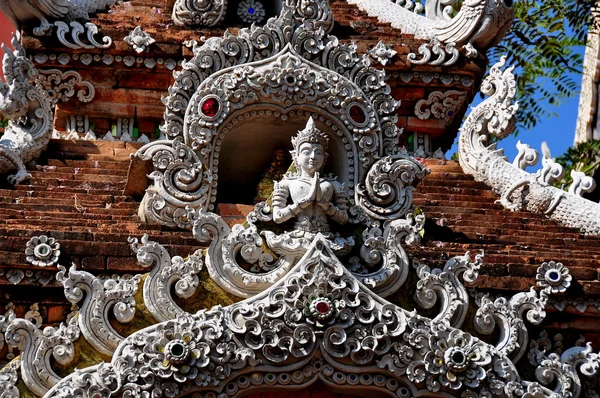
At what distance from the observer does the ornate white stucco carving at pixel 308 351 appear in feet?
44.2

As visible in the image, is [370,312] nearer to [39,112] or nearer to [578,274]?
[578,274]

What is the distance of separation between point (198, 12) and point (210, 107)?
3.95m

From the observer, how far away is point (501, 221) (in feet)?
56.2

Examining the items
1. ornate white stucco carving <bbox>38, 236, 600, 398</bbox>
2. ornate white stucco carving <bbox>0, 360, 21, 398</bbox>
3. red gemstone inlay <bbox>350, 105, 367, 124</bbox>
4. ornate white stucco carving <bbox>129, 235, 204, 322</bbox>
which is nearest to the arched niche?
red gemstone inlay <bbox>350, 105, 367, 124</bbox>

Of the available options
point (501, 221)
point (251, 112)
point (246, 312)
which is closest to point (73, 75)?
point (251, 112)

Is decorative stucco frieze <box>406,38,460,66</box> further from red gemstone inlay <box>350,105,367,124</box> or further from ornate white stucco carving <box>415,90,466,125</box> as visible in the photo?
red gemstone inlay <box>350,105,367,124</box>

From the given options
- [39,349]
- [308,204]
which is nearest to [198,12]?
[308,204]

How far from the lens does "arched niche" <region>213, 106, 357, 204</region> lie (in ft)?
51.1

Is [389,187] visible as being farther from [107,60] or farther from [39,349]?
[107,60]

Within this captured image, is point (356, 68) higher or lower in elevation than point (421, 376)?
higher

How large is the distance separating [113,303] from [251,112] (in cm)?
267

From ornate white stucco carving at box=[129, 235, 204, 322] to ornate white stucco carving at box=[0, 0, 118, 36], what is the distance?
525 cm

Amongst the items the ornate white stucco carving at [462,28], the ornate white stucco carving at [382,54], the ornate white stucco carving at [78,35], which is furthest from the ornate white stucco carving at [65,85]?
the ornate white stucco carving at [462,28]

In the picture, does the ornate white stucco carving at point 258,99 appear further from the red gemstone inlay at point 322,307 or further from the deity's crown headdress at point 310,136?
the red gemstone inlay at point 322,307
